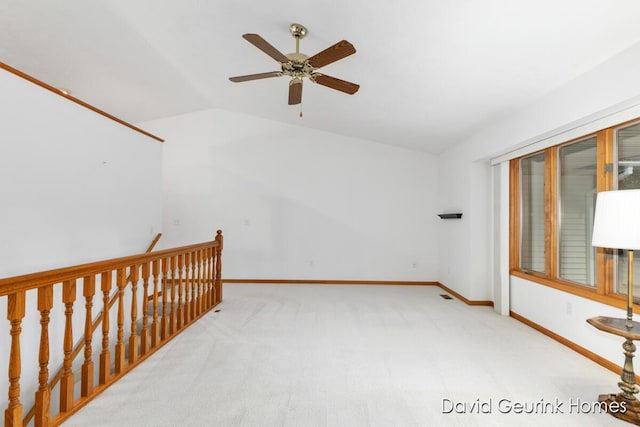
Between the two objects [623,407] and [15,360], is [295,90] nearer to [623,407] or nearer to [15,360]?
[15,360]

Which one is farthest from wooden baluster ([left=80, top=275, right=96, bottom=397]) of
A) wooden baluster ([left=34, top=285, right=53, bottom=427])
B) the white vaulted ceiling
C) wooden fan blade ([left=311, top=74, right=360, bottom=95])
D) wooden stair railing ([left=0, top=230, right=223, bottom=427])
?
the white vaulted ceiling

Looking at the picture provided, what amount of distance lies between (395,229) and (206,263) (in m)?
3.30

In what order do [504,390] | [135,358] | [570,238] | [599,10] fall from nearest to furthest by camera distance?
[599,10]
[504,390]
[135,358]
[570,238]

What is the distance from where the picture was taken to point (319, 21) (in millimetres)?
2438

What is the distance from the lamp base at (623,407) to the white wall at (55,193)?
4120 mm

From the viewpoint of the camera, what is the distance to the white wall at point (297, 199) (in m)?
5.61

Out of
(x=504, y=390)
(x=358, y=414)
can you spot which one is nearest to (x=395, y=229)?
(x=504, y=390)

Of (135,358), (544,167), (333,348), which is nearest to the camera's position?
(135,358)

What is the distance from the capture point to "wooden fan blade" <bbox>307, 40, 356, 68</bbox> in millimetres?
2046

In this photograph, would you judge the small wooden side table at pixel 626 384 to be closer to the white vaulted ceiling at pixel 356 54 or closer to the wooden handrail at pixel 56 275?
the white vaulted ceiling at pixel 356 54

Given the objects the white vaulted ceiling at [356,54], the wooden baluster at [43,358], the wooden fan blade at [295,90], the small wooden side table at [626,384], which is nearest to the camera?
the wooden baluster at [43,358]

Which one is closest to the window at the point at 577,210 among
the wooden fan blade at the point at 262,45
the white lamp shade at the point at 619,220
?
the white lamp shade at the point at 619,220

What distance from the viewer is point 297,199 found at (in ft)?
18.7

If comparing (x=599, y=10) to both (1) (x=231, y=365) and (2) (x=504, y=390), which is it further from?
(1) (x=231, y=365)
